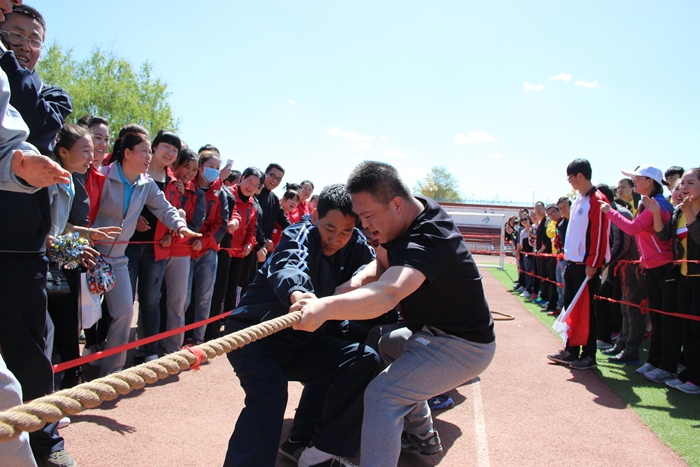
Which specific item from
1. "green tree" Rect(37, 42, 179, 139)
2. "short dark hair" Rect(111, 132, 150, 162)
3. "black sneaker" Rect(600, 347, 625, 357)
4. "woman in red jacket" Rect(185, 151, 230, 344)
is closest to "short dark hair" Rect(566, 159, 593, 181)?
"black sneaker" Rect(600, 347, 625, 357)

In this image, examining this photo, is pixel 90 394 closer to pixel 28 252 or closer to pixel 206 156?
pixel 28 252

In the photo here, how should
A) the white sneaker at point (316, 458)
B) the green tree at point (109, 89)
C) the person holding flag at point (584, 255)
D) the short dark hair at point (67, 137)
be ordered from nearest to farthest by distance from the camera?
the white sneaker at point (316, 458) < the short dark hair at point (67, 137) < the person holding flag at point (584, 255) < the green tree at point (109, 89)

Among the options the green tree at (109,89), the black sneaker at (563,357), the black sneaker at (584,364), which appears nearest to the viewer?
the black sneaker at (584,364)

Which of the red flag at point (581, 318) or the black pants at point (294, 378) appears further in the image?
the red flag at point (581, 318)

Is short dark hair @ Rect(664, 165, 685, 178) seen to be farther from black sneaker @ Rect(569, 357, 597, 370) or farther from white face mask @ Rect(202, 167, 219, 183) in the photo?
white face mask @ Rect(202, 167, 219, 183)

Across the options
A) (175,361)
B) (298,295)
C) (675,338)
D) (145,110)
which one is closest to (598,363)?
(675,338)

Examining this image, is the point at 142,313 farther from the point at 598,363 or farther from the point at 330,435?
the point at 598,363

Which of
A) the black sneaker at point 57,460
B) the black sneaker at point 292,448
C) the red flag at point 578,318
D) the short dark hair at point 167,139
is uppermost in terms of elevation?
the short dark hair at point 167,139

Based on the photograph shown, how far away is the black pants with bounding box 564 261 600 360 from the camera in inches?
222

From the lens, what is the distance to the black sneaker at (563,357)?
5.92 m

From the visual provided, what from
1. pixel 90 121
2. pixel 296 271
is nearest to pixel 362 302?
pixel 296 271

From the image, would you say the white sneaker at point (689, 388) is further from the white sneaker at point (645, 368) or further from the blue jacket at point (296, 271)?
the blue jacket at point (296, 271)

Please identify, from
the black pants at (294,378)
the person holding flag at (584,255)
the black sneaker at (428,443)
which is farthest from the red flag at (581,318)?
the black pants at (294,378)

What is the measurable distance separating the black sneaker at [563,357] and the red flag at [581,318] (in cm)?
33
